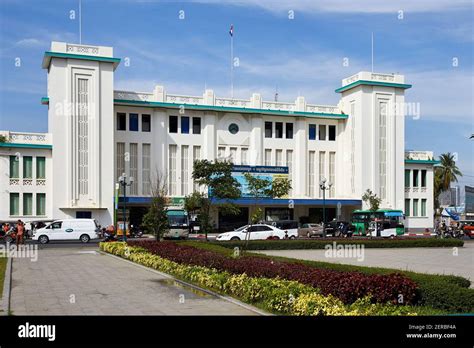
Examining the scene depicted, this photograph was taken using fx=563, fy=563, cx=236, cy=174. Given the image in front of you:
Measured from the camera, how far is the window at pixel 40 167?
49625 mm

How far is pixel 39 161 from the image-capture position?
4978 cm

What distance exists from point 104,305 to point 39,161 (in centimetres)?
4074

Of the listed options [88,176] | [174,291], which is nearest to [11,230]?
[88,176]

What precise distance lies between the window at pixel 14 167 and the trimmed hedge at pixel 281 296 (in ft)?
118

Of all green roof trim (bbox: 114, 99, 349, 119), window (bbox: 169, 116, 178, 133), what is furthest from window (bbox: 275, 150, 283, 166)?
window (bbox: 169, 116, 178, 133)

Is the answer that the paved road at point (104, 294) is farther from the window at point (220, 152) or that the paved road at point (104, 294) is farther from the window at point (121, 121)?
the window at point (220, 152)

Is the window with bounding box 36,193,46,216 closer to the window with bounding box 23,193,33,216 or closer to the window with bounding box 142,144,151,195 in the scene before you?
the window with bounding box 23,193,33,216

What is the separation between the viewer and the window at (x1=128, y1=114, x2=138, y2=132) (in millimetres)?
54575

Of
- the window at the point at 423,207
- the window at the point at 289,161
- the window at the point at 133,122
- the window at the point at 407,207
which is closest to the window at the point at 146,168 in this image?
the window at the point at 133,122

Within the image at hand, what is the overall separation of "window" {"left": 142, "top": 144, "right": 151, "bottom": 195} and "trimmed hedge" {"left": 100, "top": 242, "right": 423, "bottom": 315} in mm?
37507

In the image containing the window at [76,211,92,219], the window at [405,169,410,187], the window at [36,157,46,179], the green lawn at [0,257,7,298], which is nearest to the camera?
the green lawn at [0,257,7,298]

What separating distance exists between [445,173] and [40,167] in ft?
184

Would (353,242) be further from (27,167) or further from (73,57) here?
(27,167)
